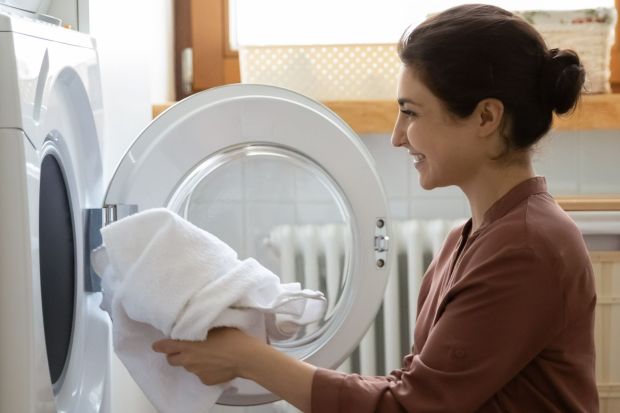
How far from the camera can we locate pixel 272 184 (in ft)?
4.94

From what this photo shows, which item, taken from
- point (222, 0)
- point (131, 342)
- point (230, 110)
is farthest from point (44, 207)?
point (222, 0)

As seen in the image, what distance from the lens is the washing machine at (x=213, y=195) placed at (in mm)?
1192

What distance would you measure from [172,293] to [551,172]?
1417mm

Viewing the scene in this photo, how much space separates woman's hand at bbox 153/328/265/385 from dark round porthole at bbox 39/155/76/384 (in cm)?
12

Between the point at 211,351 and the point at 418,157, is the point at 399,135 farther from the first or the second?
the point at 211,351

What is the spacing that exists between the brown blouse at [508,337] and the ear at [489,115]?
0.10 metres

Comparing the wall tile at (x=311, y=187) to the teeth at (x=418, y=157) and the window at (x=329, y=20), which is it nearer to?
the teeth at (x=418, y=157)

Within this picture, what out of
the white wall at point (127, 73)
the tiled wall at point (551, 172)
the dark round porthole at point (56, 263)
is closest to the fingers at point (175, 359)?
the dark round porthole at point (56, 263)

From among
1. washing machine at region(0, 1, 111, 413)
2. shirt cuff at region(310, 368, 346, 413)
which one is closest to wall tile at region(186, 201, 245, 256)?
washing machine at region(0, 1, 111, 413)

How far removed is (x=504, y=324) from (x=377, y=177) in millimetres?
391

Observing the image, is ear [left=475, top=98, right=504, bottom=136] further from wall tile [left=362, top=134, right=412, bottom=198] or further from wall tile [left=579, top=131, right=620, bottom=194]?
wall tile [left=579, top=131, right=620, bottom=194]

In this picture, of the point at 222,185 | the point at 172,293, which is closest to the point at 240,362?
the point at 172,293

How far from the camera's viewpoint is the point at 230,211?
59.0 inches

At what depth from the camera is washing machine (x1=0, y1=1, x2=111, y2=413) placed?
3.02 feet
